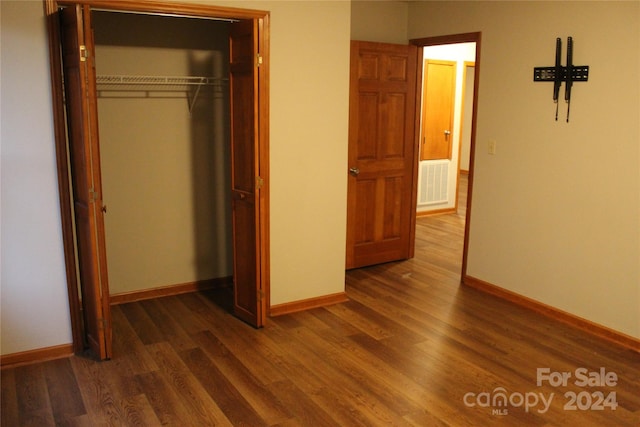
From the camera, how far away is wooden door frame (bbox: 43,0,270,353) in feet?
9.92

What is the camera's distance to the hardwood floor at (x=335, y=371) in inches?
108

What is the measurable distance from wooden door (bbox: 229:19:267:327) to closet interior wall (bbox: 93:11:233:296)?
2.18 ft

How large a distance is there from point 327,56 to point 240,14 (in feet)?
2.29

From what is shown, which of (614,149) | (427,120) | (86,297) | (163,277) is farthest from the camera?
(427,120)

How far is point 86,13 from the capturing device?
289 centimetres

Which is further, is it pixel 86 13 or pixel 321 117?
pixel 321 117

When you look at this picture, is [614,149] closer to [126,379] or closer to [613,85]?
[613,85]

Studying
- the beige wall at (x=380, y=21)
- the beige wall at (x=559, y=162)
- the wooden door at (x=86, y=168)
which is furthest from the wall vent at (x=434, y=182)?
the wooden door at (x=86, y=168)

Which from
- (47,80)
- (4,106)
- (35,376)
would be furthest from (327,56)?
(35,376)

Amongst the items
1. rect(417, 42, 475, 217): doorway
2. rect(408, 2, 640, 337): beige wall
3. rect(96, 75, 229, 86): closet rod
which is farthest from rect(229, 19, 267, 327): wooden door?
rect(417, 42, 475, 217): doorway

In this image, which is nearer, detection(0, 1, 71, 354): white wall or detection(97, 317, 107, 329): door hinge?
detection(0, 1, 71, 354): white wall

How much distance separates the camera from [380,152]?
501cm

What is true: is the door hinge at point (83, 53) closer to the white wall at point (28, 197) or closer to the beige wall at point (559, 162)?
the white wall at point (28, 197)

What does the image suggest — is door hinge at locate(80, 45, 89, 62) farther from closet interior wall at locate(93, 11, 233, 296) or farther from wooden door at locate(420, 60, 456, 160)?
wooden door at locate(420, 60, 456, 160)
